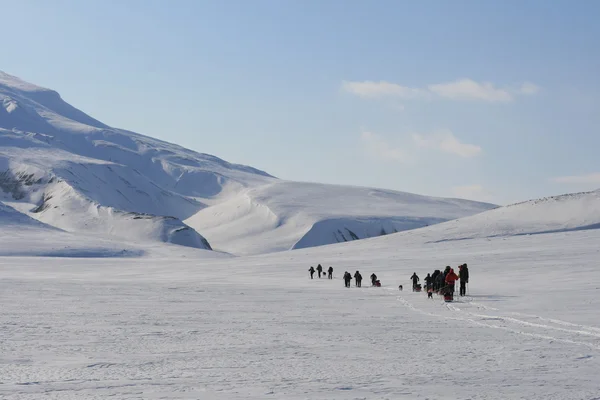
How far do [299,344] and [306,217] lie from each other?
5596 inches

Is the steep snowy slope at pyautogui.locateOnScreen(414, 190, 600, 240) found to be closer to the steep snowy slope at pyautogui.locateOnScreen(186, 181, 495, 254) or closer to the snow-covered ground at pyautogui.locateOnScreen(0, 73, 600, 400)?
the snow-covered ground at pyautogui.locateOnScreen(0, 73, 600, 400)

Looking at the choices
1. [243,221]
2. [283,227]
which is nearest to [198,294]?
[283,227]

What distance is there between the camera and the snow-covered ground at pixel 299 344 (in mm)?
8938

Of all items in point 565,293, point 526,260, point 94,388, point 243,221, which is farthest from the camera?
point 243,221

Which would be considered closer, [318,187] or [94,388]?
[94,388]

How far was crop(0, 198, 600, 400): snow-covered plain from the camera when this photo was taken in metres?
8.94

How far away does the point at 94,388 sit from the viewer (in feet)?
29.0

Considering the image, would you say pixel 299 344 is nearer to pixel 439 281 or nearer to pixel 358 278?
pixel 439 281

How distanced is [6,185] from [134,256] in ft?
269

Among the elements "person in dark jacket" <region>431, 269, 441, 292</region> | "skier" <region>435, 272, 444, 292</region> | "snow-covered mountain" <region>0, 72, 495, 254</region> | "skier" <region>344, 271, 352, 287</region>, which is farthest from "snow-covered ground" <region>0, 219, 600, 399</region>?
"snow-covered mountain" <region>0, 72, 495, 254</region>

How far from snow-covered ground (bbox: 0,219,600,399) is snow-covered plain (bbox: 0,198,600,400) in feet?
0.10

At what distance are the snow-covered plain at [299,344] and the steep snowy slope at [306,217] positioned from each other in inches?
4565

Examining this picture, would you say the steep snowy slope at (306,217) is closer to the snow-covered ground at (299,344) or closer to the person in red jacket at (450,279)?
the person in red jacket at (450,279)

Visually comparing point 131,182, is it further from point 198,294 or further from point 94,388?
point 94,388
